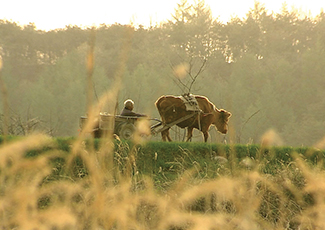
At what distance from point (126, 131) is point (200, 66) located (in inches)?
1159

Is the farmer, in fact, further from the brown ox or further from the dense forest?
the dense forest

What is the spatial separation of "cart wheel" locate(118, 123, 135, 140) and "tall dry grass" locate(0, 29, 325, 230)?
2.11 meters

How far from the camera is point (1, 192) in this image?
5.61m

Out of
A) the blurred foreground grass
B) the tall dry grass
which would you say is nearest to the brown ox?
the blurred foreground grass

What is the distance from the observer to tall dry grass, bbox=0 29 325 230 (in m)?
2.15

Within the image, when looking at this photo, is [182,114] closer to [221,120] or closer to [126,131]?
[221,120]

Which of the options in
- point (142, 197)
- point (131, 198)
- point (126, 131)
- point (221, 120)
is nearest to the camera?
point (131, 198)

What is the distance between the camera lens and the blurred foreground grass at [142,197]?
2221mm

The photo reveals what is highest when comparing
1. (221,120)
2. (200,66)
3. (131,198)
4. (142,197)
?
(131,198)

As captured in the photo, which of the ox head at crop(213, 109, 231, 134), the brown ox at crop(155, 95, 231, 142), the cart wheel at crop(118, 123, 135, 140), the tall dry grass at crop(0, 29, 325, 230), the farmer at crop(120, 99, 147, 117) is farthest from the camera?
the ox head at crop(213, 109, 231, 134)

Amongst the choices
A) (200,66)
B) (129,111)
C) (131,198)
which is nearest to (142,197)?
(131,198)

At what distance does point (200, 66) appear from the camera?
39.7m

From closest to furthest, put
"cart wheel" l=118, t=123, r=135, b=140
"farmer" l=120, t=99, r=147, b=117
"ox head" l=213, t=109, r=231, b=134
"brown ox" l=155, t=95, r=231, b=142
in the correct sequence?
"cart wheel" l=118, t=123, r=135, b=140, "farmer" l=120, t=99, r=147, b=117, "brown ox" l=155, t=95, r=231, b=142, "ox head" l=213, t=109, r=231, b=134

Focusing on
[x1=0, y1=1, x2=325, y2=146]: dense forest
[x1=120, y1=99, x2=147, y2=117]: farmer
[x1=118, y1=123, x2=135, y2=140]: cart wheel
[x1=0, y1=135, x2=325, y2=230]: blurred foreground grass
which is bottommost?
A: [x1=0, y1=1, x2=325, y2=146]: dense forest
